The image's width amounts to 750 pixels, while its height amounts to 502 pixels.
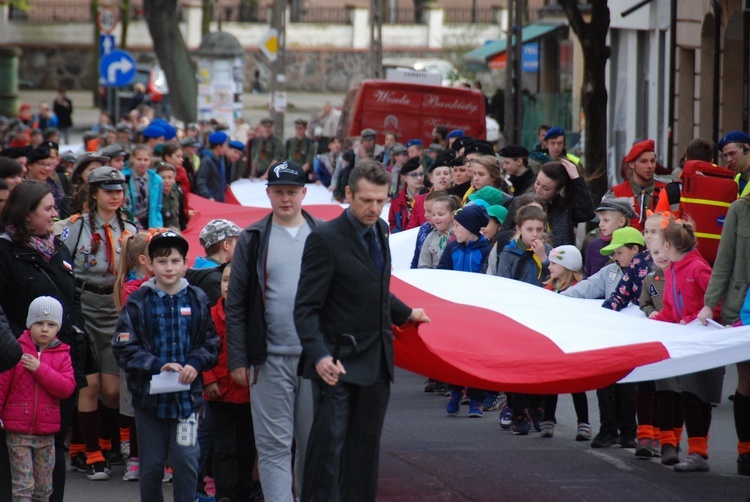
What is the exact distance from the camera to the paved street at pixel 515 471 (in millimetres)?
8203

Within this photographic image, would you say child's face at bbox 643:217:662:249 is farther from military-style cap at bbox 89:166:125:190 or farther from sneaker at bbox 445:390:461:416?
military-style cap at bbox 89:166:125:190

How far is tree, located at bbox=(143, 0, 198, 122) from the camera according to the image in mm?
37031

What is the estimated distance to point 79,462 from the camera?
9219 mm

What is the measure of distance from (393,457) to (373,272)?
2.82 meters

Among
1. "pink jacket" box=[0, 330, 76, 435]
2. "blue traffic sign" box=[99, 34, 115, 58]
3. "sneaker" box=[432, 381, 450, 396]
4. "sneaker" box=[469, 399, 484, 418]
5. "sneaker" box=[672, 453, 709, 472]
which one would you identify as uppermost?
"blue traffic sign" box=[99, 34, 115, 58]

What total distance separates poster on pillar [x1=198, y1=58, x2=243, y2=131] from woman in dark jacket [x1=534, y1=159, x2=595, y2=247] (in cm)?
2298

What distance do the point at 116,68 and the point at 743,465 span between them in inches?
807

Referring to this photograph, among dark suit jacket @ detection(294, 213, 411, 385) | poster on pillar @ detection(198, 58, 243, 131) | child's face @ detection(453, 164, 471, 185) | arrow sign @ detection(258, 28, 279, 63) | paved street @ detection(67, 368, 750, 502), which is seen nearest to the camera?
dark suit jacket @ detection(294, 213, 411, 385)

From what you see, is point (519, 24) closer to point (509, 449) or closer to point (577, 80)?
point (577, 80)

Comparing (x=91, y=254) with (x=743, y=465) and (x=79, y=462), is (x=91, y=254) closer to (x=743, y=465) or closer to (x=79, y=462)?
(x=79, y=462)

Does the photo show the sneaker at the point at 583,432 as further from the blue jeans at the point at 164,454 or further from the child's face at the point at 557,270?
the blue jeans at the point at 164,454

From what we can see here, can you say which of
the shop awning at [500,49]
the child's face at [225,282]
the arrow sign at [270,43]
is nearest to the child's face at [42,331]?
the child's face at [225,282]

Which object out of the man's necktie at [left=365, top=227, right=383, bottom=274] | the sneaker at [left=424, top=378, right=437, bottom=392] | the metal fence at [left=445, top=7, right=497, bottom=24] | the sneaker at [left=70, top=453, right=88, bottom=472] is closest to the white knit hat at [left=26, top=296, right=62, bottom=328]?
the man's necktie at [left=365, top=227, right=383, bottom=274]

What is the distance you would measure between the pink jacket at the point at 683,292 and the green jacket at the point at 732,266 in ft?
0.32
